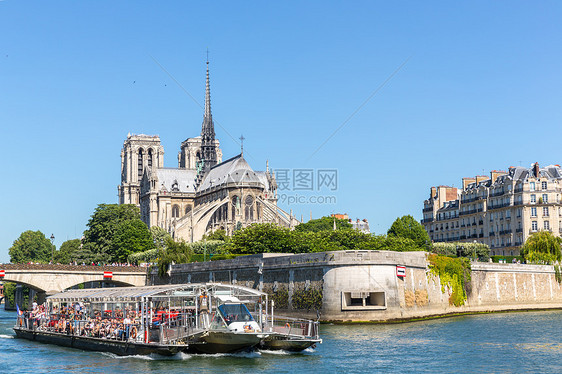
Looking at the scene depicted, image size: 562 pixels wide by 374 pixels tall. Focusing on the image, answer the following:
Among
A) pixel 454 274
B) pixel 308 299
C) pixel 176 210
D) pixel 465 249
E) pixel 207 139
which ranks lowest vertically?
pixel 308 299

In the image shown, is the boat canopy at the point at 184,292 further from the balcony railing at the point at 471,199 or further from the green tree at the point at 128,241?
the balcony railing at the point at 471,199

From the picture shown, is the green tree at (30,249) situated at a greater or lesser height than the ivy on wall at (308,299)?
greater

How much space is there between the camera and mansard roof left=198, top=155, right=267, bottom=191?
12841 cm

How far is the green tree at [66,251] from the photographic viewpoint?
131 metres

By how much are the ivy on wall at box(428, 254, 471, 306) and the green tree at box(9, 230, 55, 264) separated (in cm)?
8996

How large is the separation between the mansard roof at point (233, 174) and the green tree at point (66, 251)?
2571 centimetres

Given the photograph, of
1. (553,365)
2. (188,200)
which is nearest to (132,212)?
(188,200)

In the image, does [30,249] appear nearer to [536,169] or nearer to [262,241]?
[262,241]

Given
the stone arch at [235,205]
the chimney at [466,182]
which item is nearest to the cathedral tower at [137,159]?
the stone arch at [235,205]

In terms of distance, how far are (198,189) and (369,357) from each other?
112 m

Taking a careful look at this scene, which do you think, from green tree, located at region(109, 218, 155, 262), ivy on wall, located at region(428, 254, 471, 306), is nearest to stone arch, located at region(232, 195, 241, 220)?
green tree, located at region(109, 218, 155, 262)

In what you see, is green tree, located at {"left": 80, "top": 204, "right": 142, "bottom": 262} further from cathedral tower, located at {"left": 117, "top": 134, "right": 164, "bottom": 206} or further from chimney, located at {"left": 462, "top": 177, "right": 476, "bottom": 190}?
cathedral tower, located at {"left": 117, "top": 134, "right": 164, "bottom": 206}

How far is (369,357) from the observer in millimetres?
36094

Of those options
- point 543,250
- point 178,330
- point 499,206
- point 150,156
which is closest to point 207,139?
point 150,156
